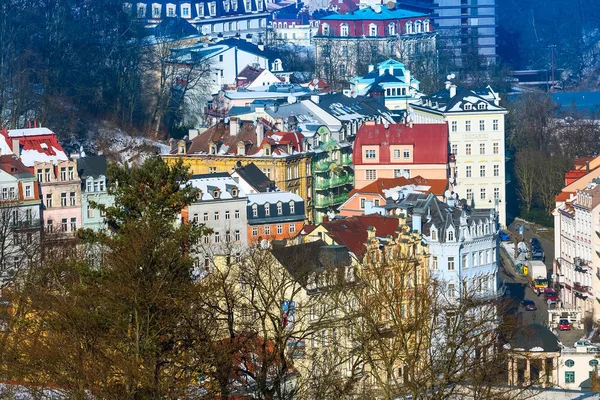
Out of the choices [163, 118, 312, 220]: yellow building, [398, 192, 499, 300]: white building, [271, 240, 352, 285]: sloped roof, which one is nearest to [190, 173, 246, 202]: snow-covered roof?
[163, 118, 312, 220]: yellow building

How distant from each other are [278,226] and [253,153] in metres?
9.78

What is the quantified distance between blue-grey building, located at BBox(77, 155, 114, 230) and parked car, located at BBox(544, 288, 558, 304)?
17342mm

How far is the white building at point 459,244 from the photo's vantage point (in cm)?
6869

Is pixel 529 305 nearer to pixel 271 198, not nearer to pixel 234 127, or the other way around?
pixel 271 198

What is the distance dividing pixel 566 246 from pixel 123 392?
42.2 meters

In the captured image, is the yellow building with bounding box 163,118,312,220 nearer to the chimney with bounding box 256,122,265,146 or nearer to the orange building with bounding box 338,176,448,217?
the chimney with bounding box 256,122,265,146

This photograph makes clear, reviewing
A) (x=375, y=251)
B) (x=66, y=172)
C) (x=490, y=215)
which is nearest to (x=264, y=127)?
(x=66, y=172)

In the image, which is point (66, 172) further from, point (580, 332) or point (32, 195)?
point (580, 332)

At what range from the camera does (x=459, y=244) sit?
226 ft

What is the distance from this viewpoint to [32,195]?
251ft

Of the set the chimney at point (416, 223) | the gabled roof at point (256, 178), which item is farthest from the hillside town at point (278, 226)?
the chimney at point (416, 223)

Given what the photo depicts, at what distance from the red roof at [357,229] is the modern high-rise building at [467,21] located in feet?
387

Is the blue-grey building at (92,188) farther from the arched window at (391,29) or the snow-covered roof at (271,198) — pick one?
the arched window at (391,29)

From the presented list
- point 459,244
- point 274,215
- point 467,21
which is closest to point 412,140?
point 274,215
